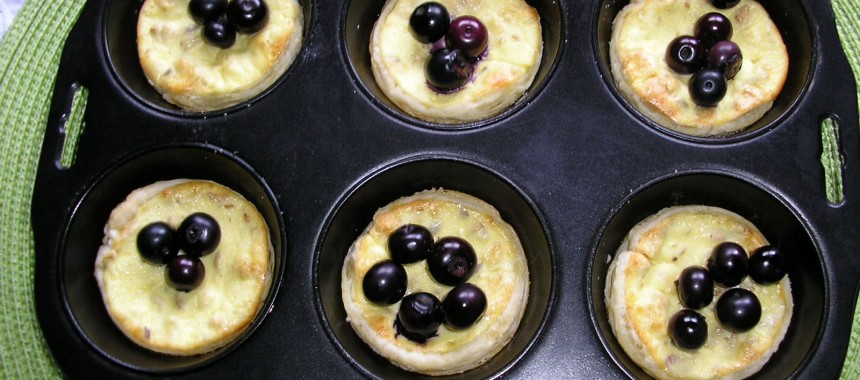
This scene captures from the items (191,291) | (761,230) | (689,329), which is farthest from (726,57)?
(191,291)

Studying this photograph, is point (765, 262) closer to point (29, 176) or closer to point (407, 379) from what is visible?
point (407, 379)

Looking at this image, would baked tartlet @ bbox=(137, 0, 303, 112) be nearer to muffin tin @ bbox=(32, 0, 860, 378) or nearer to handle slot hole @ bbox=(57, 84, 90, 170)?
muffin tin @ bbox=(32, 0, 860, 378)

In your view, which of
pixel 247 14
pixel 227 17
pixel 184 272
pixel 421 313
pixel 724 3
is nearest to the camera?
pixel 421 313

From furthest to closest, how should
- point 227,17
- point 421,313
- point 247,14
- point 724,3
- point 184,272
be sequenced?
point 724,3 → point 227,17 → point 247,14 → point 184,272 → point 421,313

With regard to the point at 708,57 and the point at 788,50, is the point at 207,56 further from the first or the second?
the point at 788,50

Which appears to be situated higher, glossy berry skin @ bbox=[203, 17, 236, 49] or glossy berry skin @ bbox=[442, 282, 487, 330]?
glossy berry skin @ bbox=[203, 17, 236, 49]

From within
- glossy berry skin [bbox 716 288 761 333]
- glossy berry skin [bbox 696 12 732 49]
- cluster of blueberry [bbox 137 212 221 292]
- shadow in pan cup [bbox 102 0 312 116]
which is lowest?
cluster of blueberry [bbox 137 212 221 292]

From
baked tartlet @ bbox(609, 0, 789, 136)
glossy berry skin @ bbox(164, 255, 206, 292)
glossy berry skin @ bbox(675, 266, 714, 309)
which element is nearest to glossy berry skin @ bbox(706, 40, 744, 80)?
baked tartlet @ bbox(609, 0, 789, 136)
